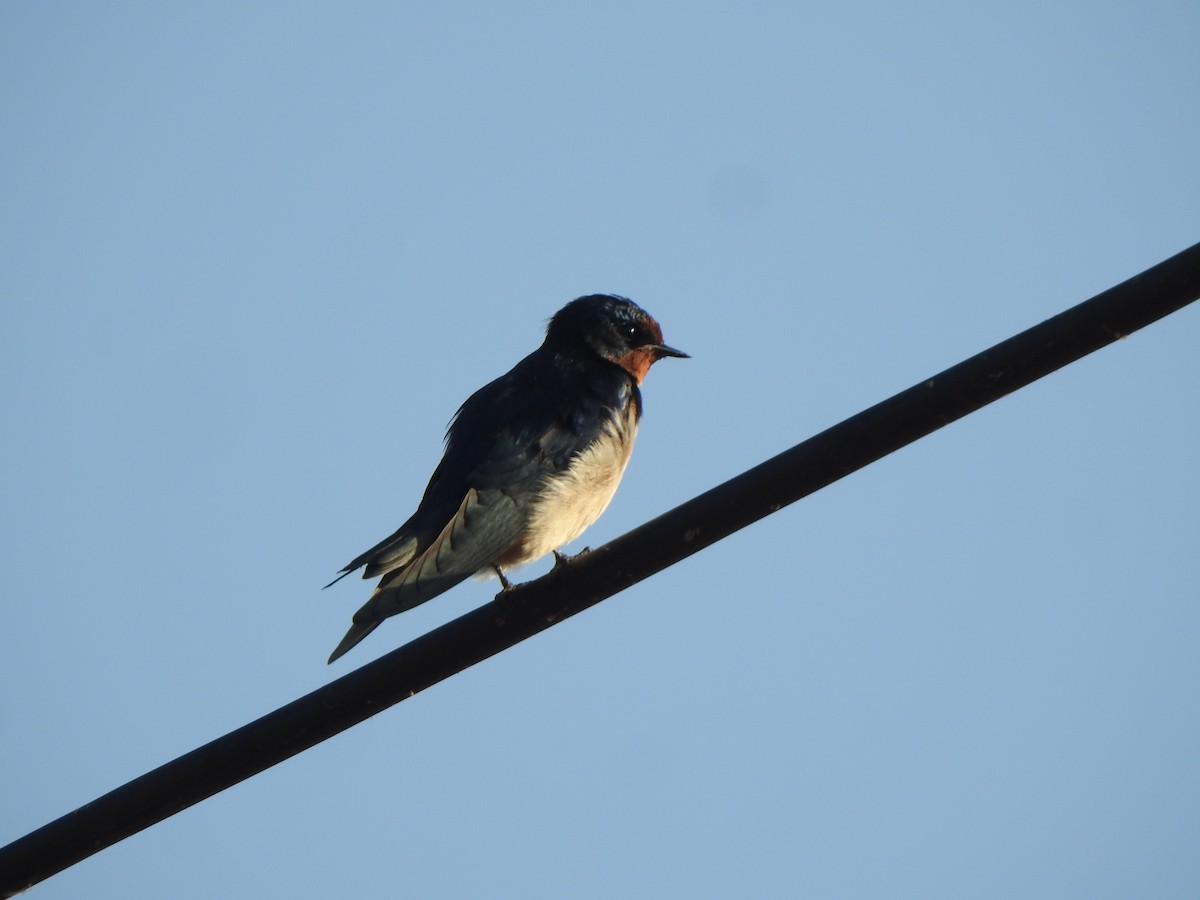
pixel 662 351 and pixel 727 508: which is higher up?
pixel 662 351

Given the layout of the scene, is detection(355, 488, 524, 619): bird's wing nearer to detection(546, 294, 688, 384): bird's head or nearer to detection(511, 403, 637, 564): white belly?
detection(511, 403, 637, 564): white belly

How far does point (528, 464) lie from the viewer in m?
5.24

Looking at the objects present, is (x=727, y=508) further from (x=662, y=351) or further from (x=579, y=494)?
(x=662, y=351)

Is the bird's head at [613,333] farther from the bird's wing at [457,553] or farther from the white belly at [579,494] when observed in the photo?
the bird's wing at [457,553]

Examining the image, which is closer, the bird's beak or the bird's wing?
the bird's wing

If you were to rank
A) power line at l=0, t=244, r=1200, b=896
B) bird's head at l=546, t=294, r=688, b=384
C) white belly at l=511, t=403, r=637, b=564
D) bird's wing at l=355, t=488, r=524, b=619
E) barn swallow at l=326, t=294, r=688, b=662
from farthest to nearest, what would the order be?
bird's head at l=546, t=294, r=688, b=384 → white belly at l=511, t=403, r=637, b=564 → barn swallow at l=326, t=294, r=688, b=662 → bird's wing at l=355, t=488, r=524, b=619 → power line at l=0, t=244, r=1200, b=896

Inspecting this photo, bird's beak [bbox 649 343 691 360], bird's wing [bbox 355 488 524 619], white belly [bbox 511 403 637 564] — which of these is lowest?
bird's wing [bbox 355 488 524 619]

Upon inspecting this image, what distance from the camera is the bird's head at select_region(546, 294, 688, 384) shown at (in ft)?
21.0

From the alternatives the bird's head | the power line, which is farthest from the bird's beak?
the power line

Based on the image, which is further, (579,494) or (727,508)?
(579,494)

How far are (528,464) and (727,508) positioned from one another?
230 centimetres

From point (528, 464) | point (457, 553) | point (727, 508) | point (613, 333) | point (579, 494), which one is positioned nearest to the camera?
point (727, 508)

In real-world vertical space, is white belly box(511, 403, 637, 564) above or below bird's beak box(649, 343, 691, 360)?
below

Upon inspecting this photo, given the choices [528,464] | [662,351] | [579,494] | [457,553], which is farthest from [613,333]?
[457,553]
